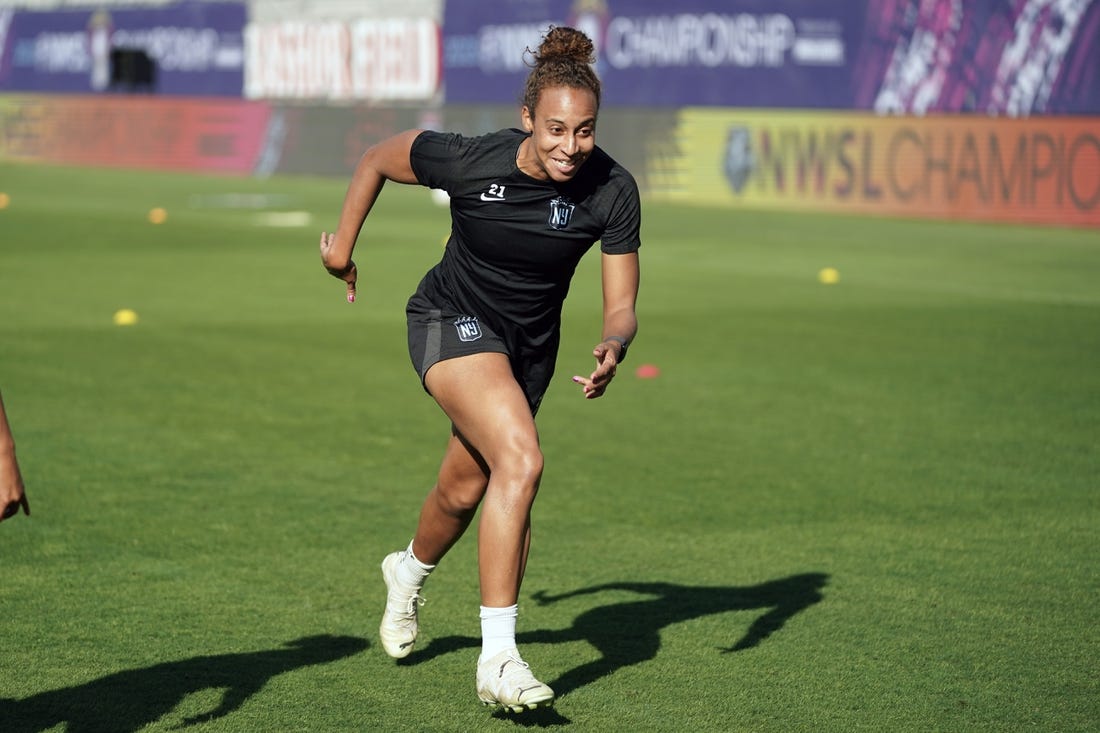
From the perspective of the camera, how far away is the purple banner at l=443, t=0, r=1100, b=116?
1175 inches

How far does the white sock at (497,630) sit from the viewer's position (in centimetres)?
517

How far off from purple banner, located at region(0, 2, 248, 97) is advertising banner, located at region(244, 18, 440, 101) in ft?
4.36

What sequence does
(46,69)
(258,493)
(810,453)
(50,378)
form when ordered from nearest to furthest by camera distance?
(258,493) → (810,453) → (50,378) → (46,69)

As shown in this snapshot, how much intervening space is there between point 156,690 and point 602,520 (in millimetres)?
3054

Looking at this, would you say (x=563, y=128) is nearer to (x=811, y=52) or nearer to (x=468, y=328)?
(x=468, y=328)

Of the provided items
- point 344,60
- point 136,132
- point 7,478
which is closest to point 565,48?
point 7,478

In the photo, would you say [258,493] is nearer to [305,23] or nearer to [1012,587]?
[1012,587]

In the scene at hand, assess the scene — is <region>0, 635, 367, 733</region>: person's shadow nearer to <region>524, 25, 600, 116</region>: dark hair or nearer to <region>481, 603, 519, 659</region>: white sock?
<region>481, 603, 519, 659</region>: white sock

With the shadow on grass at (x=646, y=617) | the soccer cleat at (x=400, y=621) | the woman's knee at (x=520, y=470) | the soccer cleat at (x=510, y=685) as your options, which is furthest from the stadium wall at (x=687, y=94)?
the soccer cleat at (x=510, y=685)

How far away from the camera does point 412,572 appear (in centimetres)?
595

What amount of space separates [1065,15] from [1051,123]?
147 inches

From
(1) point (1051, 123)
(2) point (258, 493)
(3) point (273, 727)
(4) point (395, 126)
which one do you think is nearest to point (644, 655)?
(3) point (273, 727)

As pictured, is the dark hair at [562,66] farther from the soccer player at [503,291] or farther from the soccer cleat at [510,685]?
the soccer cleat at [510,685]

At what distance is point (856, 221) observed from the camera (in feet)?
92.4
